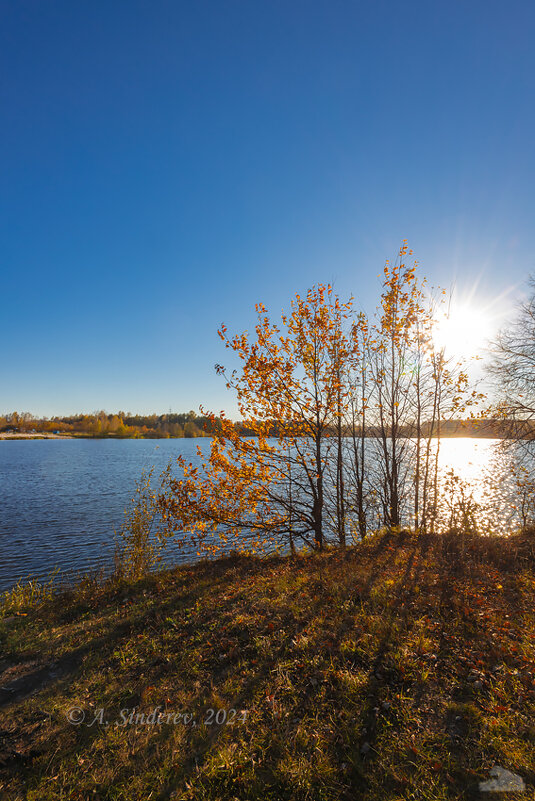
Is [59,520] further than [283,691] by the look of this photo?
Yes

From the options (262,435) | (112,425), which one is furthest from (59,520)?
(112,425)

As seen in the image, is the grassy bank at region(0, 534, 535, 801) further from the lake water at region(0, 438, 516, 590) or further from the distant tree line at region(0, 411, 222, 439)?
the distant tree line at region(0, 411, 222, 439)

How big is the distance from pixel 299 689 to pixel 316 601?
235 cm

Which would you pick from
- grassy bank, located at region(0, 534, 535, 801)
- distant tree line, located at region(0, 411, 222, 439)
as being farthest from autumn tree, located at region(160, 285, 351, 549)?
distant tree line, located at region(0, 411, 222, 439)

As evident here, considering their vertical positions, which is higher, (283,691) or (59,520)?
(283,691)

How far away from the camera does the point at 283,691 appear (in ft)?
14.3

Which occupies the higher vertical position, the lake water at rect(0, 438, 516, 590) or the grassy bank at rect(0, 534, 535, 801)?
the grassy bank at rect(0, 534, 535, 801)

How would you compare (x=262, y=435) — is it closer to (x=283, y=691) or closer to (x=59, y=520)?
(x=283, y=691)

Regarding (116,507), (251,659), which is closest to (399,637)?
(251,659)

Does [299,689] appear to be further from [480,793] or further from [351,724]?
[480,793]

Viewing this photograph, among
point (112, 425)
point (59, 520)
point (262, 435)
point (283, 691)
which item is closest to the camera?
point (283, 691)

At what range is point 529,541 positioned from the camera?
9.78 metres

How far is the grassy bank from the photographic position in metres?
3.25

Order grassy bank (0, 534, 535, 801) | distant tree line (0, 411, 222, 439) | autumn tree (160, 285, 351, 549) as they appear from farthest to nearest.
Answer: distant tree line (0, 411, 222, 439), autumn tree (160, 285, 351, 549), grassy bank (0, 534, 535, 801)
